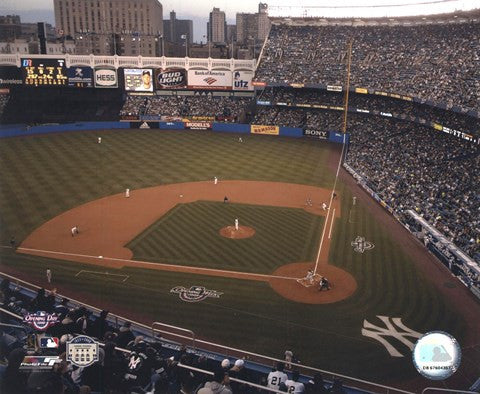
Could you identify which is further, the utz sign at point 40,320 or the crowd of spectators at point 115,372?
the utz sign at point 40,320

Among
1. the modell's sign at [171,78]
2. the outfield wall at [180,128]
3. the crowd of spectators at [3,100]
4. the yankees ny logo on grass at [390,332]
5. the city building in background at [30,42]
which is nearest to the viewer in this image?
the yankees ny logo on grass at [390,332]

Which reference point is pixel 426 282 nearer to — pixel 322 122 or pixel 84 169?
pixel 84 169

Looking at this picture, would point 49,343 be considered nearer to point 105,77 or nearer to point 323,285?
point 323,285

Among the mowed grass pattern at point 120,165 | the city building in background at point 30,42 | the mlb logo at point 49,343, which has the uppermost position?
the city building in background at point 30,42

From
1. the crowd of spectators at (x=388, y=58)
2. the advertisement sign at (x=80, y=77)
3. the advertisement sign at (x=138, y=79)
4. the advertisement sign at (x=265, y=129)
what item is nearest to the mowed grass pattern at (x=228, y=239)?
the crowd of spectators at (x=388, y=58)

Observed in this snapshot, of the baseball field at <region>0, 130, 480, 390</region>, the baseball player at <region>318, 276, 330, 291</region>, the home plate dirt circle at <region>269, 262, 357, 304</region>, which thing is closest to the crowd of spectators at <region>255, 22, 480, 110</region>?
the baseball field at <region>0, 130, 480, 390</region>

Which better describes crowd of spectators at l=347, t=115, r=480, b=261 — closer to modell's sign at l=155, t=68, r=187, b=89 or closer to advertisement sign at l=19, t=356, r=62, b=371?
advertisement sign at l=19, t=356, r=62, b=371

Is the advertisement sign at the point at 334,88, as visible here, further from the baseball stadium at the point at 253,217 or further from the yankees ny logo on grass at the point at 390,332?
the yankees ny logo on grass at the point at 390,332

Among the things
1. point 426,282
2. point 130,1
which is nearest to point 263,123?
point 426,282
